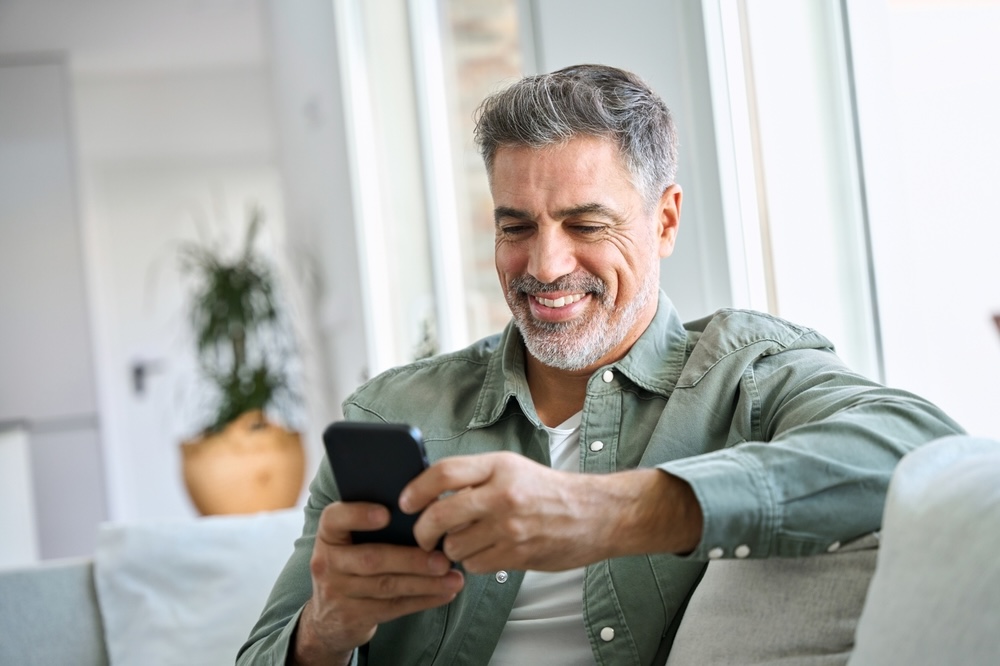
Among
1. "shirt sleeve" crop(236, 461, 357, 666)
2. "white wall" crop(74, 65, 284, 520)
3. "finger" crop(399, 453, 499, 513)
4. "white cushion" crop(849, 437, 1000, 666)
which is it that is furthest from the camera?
"white wall" crop(74, 65, 284, 520)

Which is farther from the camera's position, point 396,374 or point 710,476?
point 396,374

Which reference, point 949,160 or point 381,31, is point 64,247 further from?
point 949,160

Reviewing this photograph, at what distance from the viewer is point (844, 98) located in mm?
1715

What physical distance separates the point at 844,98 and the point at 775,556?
3.11 ft

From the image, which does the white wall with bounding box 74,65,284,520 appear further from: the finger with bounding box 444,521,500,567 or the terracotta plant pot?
the finger with bounding box 444,521,500,567

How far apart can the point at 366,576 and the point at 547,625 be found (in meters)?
0.42

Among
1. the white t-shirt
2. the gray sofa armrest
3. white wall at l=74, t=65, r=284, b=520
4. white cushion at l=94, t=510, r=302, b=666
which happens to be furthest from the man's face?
white wall at l=74, t=65, r=284, b=520

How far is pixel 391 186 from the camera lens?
3900 mm

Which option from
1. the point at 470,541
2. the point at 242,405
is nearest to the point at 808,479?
the point at 470,541

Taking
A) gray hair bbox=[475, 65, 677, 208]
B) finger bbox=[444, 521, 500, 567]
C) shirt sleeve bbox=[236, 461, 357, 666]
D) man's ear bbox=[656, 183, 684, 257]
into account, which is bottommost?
shirt sleeve bbox=[236, 461, 357, 666]

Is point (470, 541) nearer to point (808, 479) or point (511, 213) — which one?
point (808, 479)

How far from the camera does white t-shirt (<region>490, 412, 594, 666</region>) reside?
136 cm

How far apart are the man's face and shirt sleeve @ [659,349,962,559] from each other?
47cm

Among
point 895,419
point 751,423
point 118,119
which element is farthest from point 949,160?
point 118,119
